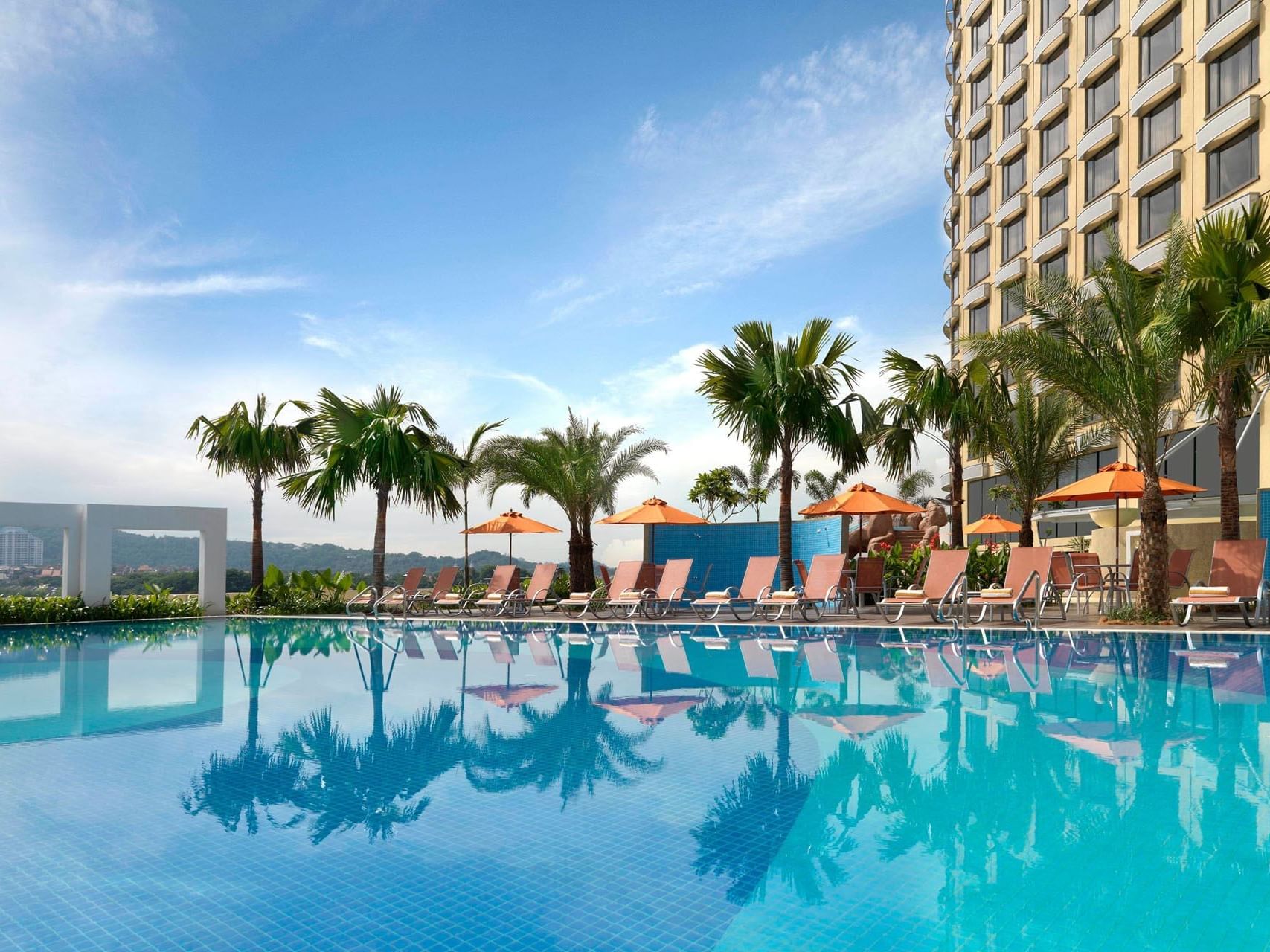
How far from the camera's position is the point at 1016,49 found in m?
37.0

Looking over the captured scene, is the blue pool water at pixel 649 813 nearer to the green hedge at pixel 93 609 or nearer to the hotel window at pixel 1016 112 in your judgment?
the green hedge at pixel 93 609

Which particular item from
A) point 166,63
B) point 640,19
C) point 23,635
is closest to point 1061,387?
point 640,19

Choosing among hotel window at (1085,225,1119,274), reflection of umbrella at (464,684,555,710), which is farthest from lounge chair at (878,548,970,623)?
hotel window at (1085,225,1119,274)

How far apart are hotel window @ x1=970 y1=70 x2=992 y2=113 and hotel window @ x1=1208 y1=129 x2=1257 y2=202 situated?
16.1m

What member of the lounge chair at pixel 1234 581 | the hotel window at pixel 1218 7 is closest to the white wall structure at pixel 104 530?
the lounge chair at pixel 1234 581

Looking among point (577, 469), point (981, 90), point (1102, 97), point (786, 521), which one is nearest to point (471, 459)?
point (577, 469)

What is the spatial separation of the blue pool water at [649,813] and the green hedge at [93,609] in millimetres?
10491

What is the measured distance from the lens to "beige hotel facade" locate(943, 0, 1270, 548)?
944 inches

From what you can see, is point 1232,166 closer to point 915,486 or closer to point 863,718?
point 863,718

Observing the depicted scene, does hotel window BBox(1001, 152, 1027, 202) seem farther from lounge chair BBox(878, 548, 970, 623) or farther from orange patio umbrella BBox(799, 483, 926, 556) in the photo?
lounge chair BBox(878, 548, 970, 623)

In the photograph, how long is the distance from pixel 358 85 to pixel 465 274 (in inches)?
181

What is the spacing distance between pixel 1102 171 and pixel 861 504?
1973 cm

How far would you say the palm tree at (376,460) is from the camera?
19688 millimetres

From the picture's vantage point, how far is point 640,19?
55.9 feet
